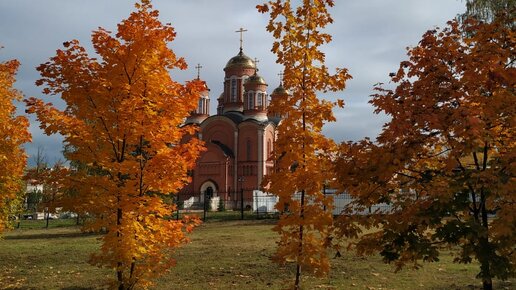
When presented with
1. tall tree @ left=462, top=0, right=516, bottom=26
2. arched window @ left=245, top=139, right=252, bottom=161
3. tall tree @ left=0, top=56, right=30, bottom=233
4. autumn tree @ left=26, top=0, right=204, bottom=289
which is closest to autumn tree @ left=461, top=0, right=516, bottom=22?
tall tree @ left=462, top=0, right=516, bottom=26

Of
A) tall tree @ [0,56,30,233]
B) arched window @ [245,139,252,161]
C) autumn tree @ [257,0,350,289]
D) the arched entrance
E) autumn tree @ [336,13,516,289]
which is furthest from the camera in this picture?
arched window @ [245,139,252,161]

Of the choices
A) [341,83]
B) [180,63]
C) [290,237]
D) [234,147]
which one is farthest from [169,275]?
[234,147]

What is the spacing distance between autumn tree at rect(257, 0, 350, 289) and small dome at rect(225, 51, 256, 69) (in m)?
46.5

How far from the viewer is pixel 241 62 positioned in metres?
52.7

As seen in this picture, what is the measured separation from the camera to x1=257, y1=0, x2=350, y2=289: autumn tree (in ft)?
20.5

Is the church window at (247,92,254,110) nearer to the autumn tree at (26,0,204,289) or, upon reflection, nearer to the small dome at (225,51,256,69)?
the small dome at (225,51,256,69)

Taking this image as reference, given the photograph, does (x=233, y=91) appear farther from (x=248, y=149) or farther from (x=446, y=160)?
(x=446, y=160)

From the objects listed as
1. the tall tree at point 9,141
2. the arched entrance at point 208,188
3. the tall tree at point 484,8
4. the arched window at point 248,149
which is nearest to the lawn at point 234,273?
the tall tree at point 9,141

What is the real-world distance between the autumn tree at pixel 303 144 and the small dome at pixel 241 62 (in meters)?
46.5

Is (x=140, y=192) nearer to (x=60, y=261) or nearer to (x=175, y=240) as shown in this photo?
(x=175, y=240)

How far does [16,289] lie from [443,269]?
347 inches

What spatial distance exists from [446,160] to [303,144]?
6.81 feet

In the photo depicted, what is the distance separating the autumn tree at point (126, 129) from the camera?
21.6ft

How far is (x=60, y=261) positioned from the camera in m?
11.7
